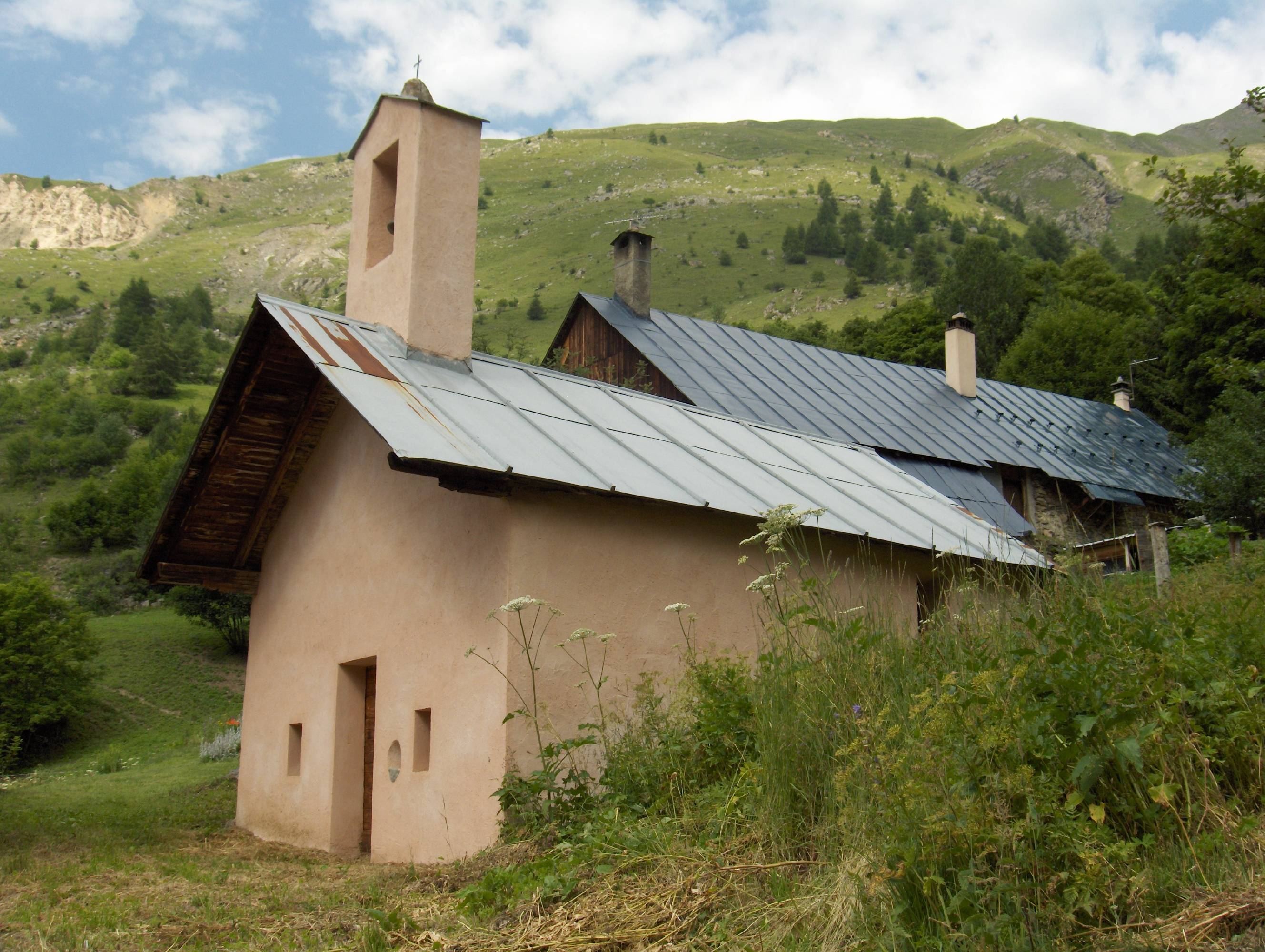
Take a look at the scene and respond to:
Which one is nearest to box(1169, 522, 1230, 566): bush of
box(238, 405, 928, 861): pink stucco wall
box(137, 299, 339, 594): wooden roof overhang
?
box(238, 405, 928, 861): pink stucco wall

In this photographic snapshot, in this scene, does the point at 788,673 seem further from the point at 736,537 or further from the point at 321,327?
the point at 321,327

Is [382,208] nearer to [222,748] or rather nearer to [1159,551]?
[1159,551]

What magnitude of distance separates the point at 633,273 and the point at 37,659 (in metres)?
19.2

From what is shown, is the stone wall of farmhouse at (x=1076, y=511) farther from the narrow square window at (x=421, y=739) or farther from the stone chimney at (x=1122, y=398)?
the narrow square window at (x=421, y=739)

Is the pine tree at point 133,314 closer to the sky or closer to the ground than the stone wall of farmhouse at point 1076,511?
closer to the sky

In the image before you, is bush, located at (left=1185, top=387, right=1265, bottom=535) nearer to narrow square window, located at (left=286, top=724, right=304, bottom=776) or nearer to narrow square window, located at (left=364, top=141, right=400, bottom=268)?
narrow square window, located at (left=364, top=141, right=400, bottom=268)

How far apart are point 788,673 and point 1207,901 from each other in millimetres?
2253

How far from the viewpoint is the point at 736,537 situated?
924 cm

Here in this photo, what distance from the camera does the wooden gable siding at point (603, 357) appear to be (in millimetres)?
20188

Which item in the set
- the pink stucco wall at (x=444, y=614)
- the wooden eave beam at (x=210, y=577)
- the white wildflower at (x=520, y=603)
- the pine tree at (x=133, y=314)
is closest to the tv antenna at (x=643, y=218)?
the pine tree at (x=133, y=314)

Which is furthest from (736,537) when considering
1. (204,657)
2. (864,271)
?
(864,271)

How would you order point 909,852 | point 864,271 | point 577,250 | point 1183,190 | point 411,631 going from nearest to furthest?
point 909,852
point 411,631
point 1183,190
point 864,271
point 577,250

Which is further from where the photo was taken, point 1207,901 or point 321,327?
point 321,327

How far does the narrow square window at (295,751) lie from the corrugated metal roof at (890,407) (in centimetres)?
935
